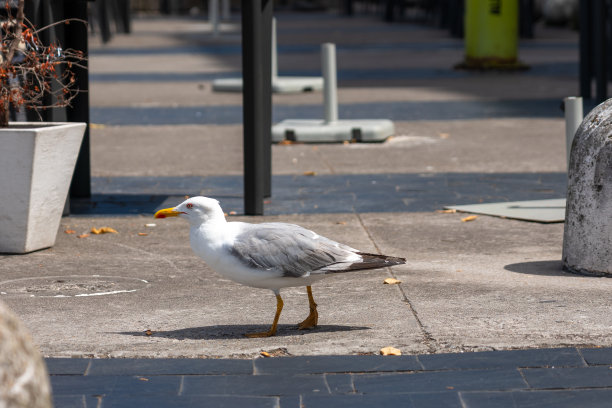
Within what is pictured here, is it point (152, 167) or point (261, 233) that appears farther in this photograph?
point (152, 167)

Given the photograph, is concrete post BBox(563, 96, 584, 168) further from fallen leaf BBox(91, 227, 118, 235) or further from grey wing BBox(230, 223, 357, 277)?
grey wing BBox(230, 223, 357, 277)

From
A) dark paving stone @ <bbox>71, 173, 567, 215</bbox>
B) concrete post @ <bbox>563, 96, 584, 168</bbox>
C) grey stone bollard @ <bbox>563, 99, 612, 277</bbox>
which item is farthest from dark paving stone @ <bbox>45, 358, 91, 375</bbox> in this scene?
concrete post @ <bbox>563, 96, 584, 168</bbox>

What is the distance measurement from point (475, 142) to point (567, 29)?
26.9m

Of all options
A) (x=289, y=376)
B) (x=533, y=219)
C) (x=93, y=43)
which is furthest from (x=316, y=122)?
(x=93, y=43)

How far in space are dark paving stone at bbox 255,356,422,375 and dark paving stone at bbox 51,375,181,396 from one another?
15.6 inches

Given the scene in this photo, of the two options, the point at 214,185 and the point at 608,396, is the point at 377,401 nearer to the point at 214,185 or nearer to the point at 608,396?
the point at 608,396

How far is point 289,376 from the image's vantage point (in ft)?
15.3

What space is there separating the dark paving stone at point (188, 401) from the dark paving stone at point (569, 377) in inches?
40.6

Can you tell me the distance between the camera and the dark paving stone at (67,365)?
4.69 m

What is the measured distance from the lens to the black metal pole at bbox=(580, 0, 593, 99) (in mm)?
16406

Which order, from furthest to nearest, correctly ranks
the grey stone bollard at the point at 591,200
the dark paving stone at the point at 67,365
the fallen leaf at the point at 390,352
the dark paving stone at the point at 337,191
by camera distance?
the dark paving stone at the point at 337,191
the grey stone bollard at the point at 591,200
the fallen leaf at the point at 390,352
the dark paving stone at the point at 67,365

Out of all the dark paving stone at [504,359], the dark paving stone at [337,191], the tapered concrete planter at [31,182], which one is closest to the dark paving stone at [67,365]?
the dark paving stone at [504,359]

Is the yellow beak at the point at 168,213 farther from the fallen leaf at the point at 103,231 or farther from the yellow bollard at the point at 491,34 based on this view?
the yellow bollard at the point at 491,34

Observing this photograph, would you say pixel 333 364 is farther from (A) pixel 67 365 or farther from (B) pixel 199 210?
(A) pixel 67 365
